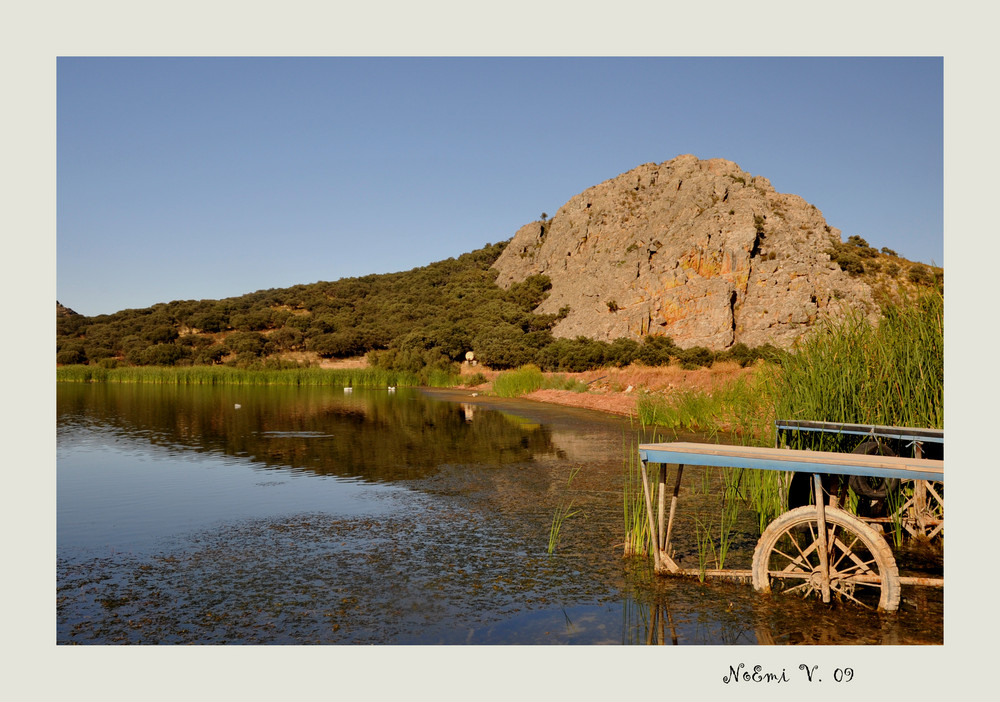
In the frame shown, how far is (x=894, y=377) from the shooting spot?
1017 centimetres

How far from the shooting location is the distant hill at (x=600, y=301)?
2640 inches

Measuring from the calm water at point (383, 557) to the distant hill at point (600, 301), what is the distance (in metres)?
42.2

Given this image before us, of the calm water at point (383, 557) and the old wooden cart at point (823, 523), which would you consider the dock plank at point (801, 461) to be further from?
the calm water at point (383, 557)

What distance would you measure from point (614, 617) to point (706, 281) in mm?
70174

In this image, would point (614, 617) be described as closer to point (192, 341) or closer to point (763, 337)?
point (763, 337)

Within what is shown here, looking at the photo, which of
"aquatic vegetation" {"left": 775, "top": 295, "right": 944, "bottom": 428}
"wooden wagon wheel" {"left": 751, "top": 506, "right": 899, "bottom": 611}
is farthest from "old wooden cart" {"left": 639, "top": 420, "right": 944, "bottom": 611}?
"aquatic vegetation" {"left": 775, "top": 295, "right": 944, "bottom": 428}

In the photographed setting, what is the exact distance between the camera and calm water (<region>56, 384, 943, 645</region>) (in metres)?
6.44

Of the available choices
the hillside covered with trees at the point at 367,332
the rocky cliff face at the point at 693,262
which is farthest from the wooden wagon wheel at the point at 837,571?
the rocky cliff face at the point at 693,262

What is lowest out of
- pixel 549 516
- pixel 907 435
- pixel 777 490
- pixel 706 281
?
pixel 549 516

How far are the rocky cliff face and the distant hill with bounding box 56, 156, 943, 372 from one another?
0.21 metres

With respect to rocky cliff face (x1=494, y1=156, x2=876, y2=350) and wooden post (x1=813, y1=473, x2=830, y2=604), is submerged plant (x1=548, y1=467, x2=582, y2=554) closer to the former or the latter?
wooden post (x1=813, y1=473, x2=830, y2=604)

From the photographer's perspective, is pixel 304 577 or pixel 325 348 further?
pixel 325 348

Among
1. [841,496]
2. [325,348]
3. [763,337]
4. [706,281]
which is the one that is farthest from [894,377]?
[325,348]

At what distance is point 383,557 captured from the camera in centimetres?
883
